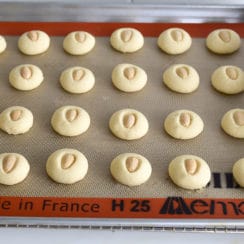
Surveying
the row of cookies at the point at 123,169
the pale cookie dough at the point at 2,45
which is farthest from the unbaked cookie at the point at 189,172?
the pale cookie dough at the point at 2,45

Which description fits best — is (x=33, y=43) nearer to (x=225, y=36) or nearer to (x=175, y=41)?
(x=175, y=41)

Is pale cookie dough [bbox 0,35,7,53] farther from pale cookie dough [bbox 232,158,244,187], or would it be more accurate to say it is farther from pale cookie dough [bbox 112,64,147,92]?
pale cookie dough [bbox 232,158,244,187]

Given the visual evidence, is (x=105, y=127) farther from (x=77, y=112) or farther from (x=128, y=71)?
(x=128, y=71)

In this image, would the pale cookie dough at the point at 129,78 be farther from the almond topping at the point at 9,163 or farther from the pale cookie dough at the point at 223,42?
the almond topping at the point at 9,163

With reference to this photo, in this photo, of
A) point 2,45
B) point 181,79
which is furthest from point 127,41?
point 2,45

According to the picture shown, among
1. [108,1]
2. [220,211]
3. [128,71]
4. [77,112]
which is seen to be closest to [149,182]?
[220,211]

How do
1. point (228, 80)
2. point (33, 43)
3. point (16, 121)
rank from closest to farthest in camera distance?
point (16, 121) < point (228, 80) < point (33, 43)

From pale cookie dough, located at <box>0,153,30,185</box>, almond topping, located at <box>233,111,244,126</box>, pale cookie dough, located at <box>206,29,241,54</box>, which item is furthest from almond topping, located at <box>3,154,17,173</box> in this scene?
pale cookie dough, located at <box>206,29,241,54</box>
